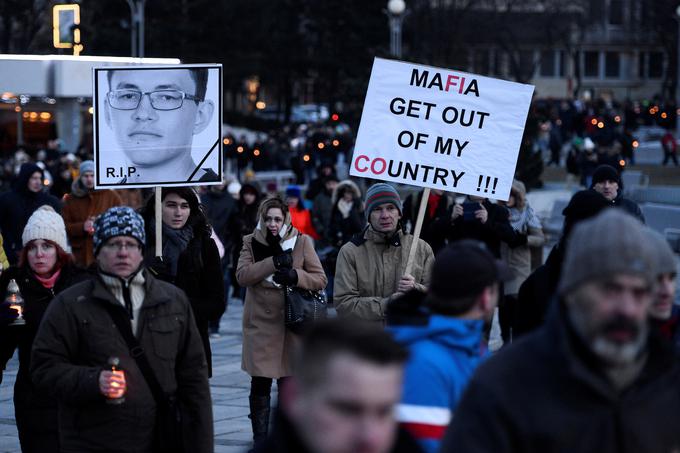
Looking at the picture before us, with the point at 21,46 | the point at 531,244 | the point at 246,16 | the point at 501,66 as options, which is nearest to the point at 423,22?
the point at 246,16

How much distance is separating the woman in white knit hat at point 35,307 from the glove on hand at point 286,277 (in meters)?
1.82

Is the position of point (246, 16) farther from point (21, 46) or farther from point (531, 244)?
point (531, 244)

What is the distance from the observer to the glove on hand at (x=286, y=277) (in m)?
8.87

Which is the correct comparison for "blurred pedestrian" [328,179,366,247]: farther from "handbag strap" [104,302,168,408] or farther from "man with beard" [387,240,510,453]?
"man with beard" [387,240,510,453]

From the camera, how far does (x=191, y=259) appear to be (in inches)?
321

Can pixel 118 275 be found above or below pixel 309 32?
below

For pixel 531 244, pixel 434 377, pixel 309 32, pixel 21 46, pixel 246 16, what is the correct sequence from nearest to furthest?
pixel 434 377 < pixel 531 244 < pixel 21 46 < pixel 246 16 < pixel 309 32

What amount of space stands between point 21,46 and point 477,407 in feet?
199

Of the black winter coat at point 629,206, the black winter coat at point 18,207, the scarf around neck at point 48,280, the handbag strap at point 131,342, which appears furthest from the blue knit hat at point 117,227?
the black winter coat at point 18,207

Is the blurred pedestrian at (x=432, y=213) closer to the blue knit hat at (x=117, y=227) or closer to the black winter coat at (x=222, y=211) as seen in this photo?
the black winter coat at (x=222, y=211)

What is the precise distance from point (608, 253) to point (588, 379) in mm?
299

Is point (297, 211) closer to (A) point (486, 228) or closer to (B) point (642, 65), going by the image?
(A) point (486, 228)

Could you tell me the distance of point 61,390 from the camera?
18.8 feet

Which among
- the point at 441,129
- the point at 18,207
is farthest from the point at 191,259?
the point at 18,207
